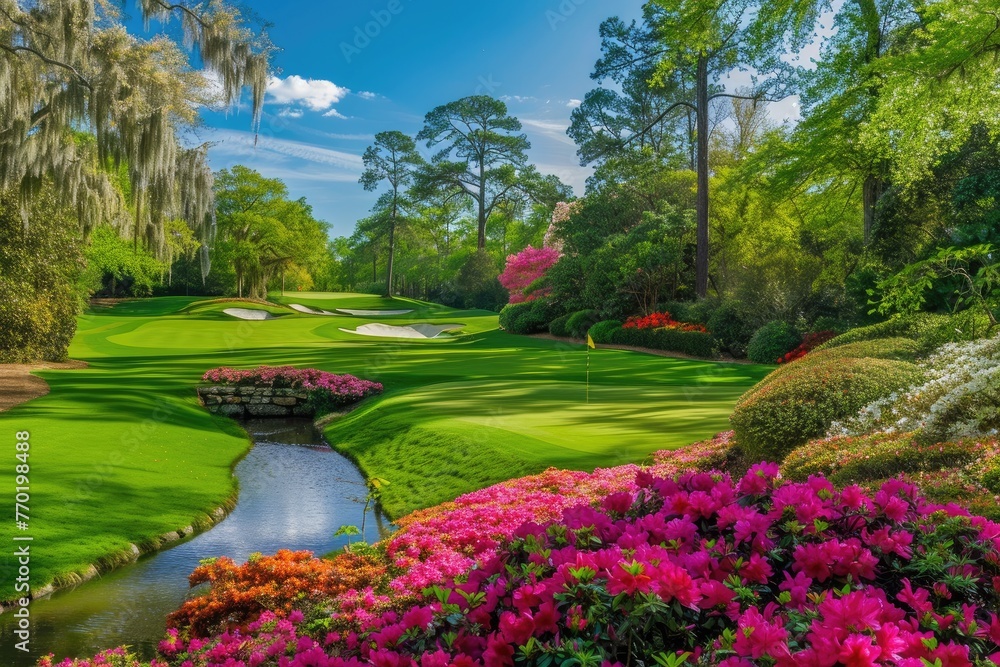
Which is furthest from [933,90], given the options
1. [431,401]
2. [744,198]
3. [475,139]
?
[475,139]

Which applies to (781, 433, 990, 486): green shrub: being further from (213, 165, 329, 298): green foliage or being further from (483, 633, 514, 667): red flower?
(213, 165, 329, 298): green foliage

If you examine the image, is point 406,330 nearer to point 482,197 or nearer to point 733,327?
point 482,197

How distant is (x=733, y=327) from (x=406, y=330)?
2202cm

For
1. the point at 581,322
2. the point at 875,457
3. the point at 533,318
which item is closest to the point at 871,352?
the point at 875,457

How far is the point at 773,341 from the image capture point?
21094 mm

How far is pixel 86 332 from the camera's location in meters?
33.9

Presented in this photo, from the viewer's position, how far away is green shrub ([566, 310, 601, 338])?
31672 mm

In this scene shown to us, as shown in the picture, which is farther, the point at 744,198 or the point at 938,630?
the point at 744,198

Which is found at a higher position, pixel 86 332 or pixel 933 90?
pixel 933 90

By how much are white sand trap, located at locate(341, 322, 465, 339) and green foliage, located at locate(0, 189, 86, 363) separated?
19.6 meters

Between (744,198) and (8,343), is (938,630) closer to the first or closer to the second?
(8,343)

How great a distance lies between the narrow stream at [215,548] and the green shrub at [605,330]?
690 inches

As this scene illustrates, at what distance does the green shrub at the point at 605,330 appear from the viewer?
2909 centimetres

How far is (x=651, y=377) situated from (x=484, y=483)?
10.8 meters
